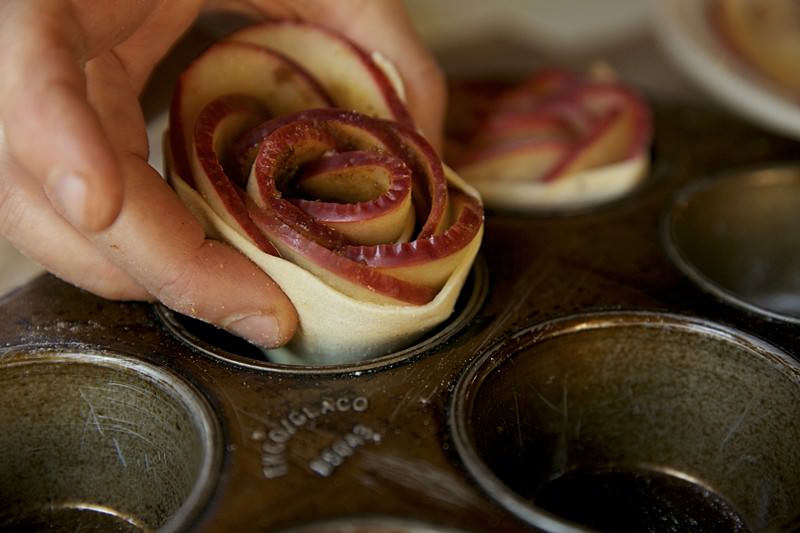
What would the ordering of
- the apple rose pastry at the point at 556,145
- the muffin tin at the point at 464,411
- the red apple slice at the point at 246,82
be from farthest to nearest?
the apple rose pastry at the point at 556,145 → the red apple slice at the point at 246,82 → the muffin tin at the point at 464,411

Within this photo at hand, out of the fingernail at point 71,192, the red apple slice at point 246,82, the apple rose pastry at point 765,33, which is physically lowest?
the apple rose pastry at point 765,33

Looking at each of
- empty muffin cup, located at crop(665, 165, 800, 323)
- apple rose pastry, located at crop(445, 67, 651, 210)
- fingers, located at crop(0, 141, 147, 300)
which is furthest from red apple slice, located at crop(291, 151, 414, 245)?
empty muffin cup, located at crop(665, 165, 800, 323)

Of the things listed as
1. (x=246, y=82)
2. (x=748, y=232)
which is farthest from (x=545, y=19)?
(x=246, y=82)

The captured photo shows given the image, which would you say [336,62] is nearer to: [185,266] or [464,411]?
[185,266]

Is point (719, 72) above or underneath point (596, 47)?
above

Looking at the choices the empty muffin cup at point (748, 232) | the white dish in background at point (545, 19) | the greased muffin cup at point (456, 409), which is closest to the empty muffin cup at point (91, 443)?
the greased muffin cup at point (456, 409)

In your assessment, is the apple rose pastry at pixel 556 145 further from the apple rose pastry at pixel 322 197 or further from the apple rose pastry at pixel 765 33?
the apple rose pastry at pixel 765 33
